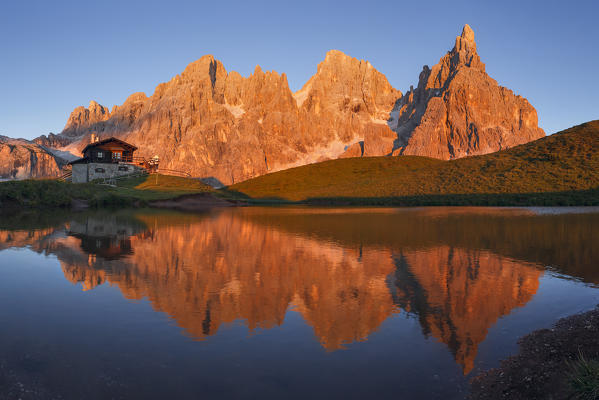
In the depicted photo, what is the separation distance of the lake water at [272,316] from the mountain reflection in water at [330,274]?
0.29 feet

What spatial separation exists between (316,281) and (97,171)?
323ft

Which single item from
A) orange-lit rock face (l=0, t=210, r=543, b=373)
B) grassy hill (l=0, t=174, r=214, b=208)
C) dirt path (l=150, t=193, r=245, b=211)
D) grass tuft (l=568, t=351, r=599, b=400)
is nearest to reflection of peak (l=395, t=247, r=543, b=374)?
orange-lit rock face (l=0, t=210, r=543, b=373)

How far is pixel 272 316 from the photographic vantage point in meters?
10.4

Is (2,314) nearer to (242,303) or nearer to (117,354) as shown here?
(117,354)

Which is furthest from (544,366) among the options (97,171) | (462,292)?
(97,171)

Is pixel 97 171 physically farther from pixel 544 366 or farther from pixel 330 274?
pixel 544 366

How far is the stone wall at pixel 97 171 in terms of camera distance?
96875 mm

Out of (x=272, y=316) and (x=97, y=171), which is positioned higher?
(x=97, y=171)

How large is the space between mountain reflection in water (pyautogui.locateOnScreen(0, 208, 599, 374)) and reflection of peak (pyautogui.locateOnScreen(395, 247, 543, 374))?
41mm

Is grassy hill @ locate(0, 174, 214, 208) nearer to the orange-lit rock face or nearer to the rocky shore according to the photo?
the orange-lit rock face

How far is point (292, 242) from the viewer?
24.1 m

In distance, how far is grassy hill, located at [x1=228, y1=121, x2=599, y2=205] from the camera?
74.8 meters

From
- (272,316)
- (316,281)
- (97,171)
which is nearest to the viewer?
(272,316)

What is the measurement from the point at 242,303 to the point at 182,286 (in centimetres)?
287
